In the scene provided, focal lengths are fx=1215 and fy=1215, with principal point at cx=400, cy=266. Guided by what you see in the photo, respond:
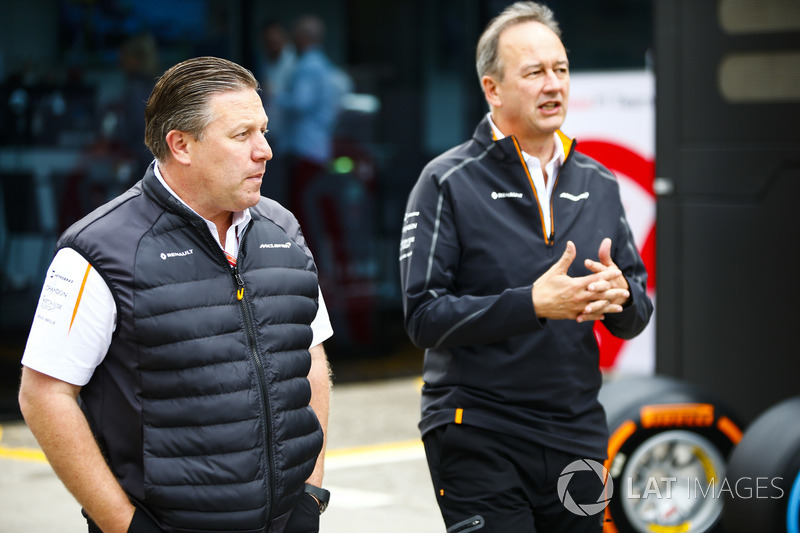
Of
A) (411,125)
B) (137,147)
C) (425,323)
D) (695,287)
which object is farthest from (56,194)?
(425,323)

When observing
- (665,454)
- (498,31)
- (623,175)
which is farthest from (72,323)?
(623,175)

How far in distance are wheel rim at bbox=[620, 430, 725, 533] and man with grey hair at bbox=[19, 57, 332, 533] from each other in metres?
2.26

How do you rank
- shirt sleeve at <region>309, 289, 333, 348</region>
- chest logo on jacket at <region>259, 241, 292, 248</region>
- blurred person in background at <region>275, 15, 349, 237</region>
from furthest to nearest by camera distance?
blurred person in background at <region>275, 15, 349, 237</region> → shirt sleeve at <region>309, 289, 333, 348</region> → chest logo on jacket at <region>259, 241, 292, 248</region>

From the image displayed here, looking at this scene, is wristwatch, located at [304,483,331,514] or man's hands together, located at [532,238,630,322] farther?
man's hands together, located at [532,238,630,322]

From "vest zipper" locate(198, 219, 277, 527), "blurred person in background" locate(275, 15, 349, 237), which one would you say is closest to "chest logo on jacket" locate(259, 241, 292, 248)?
"vest zipper" locate(198, 219, 277, 527)

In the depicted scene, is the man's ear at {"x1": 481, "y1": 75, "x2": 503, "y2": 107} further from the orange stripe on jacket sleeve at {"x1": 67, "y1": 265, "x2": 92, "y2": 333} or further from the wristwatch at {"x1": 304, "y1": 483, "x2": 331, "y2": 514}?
the orange stripe on jacket sleeve at {"x1": 67, "y1": 265, "x2": 92, "y2": 333}

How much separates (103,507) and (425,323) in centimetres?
105

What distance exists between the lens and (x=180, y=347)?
2523 millimetres

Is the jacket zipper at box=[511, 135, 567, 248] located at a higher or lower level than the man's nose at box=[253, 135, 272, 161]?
lower

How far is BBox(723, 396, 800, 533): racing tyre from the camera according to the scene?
14.0 feet

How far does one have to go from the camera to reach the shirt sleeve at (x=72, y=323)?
2482 mm

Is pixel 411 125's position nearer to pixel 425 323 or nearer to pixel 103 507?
pixel 425 323

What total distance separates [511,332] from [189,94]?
3.51 ft

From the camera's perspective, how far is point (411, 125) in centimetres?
911
